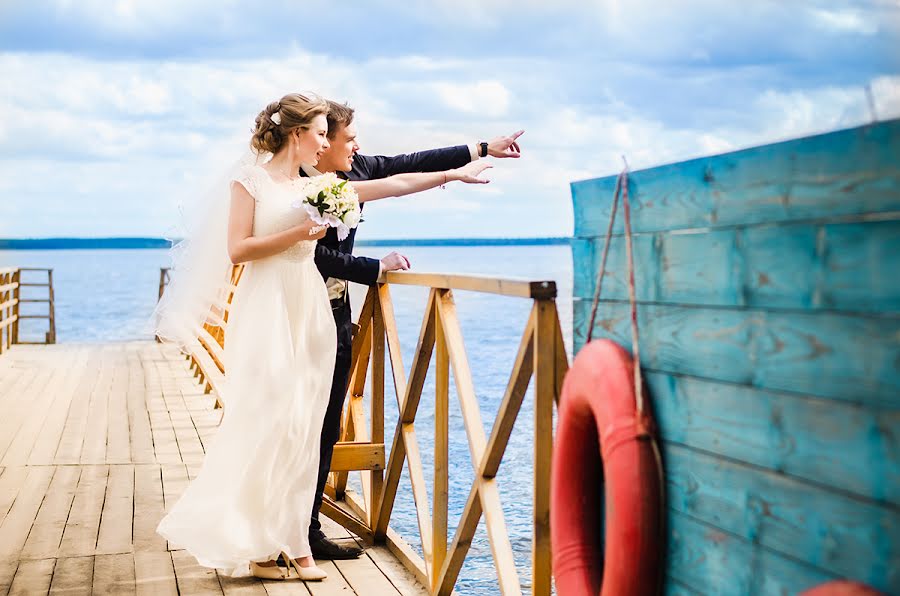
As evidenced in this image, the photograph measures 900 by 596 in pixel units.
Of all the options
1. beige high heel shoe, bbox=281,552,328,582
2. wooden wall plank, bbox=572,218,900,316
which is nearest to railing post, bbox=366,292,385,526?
beige high heel shoe, bbox=281,552,328,582

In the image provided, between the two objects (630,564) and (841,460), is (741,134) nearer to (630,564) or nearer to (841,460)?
(841,460)

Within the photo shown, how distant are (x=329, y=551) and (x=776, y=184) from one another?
238 centimetres

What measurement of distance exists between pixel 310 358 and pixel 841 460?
6.87 feet

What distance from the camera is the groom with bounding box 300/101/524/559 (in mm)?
3312

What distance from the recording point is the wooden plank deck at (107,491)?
3157mm

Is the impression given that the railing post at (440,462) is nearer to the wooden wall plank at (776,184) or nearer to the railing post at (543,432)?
the railing post at (543,432)

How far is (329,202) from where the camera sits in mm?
2971

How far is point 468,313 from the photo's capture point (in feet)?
105

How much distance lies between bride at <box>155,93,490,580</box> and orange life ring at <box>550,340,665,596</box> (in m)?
1.29

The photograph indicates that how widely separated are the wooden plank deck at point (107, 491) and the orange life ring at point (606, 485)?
124cm

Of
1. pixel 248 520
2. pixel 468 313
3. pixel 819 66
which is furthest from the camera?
pixel 468 313

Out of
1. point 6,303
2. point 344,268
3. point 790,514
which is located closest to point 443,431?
point 344,268

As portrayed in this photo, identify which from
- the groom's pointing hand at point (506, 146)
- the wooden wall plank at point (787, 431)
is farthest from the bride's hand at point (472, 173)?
the wooden wall plank at point (787, 431)

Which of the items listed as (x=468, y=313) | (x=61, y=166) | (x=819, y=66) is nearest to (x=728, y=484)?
(x=819, y=66)
